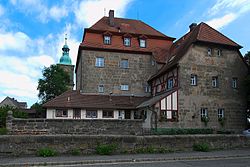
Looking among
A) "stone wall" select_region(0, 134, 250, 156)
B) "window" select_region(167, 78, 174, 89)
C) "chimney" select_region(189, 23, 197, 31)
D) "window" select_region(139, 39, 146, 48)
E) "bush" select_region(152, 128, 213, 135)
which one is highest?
"chimney" select_region(189, 23, 197, 31)

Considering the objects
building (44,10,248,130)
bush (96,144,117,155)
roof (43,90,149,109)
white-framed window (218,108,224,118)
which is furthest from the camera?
roof (43,90,149,109)

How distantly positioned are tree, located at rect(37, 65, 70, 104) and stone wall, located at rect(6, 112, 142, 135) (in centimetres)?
2427

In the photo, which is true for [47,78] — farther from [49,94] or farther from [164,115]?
[164,115]

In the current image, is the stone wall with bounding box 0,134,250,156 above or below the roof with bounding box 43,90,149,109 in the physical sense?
below

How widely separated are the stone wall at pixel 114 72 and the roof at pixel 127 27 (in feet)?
12.3

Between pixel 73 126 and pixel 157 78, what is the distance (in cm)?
1406

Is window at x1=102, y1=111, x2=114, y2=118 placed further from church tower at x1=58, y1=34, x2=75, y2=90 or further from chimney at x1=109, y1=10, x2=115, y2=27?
church tower at x1=58, y1=34, x2=75, y2=90

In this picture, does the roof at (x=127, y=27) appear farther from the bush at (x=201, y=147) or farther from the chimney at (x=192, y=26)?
the bush at (x=201, y=147)

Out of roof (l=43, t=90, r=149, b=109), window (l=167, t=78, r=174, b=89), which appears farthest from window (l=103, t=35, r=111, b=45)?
window (l=167, t=78, r=174, b=89)

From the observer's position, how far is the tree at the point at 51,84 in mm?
44688

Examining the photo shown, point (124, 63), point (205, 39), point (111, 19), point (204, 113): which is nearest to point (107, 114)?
point (124, 63)

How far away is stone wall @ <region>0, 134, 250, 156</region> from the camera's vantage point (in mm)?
11727

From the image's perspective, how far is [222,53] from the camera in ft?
94.7

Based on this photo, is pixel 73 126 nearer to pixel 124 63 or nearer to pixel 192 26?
pixel 124 63
